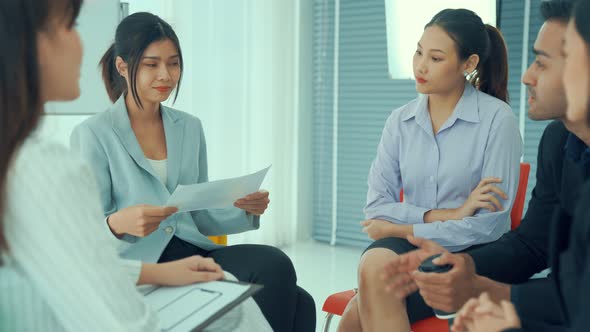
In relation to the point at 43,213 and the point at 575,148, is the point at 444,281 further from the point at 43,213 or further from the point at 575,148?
the point at 43,213

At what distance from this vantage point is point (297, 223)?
4.27 m

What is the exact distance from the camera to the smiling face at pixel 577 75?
846mm

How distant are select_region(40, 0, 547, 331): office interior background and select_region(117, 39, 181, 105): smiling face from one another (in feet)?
4.45

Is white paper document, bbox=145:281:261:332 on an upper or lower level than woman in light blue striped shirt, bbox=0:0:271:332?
lower

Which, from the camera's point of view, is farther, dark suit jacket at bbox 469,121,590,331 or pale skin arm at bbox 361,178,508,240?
pale skin arm at bbox 361,178,508,240

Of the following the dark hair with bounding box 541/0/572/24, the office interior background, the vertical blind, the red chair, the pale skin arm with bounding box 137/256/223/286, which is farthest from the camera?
the vertical blind

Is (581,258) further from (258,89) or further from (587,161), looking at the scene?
(258,89)

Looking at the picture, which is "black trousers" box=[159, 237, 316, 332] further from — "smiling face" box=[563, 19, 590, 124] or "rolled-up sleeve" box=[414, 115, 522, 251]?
"smiling face" box=[563, 19, 590, 124]

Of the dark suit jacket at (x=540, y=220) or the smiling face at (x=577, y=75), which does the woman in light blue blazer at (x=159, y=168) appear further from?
the smiling face at (x=577, y=75)

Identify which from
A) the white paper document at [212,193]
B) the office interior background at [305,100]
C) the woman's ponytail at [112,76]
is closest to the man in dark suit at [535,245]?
the white paper document at [212,193]

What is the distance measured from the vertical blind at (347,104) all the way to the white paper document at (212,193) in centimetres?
235

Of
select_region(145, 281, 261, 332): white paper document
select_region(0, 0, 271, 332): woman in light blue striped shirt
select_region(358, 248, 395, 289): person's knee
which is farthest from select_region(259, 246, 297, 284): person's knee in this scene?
select_region(0, 0, 271, 332): woman in light blue striped shirt

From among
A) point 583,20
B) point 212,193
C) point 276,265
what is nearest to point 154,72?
point 212,193

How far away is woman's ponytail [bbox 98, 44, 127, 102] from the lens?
6.40 feet
